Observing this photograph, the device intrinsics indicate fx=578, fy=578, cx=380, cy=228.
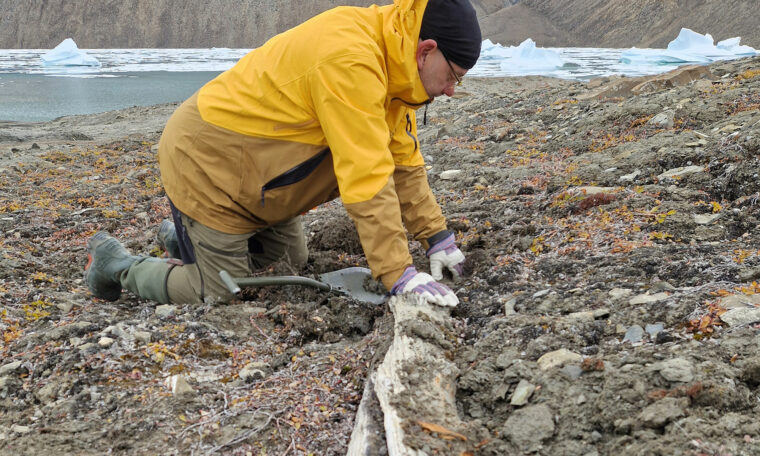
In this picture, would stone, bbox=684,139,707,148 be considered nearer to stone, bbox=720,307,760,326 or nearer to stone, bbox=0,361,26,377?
stone, bbox=720,307,760,326

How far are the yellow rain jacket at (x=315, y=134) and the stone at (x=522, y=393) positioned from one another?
88 centimetres

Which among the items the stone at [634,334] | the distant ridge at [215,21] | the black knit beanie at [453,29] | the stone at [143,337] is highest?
the distant ridge at [215,21]

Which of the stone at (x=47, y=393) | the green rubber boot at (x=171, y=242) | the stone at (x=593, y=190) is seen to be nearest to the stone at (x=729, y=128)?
the stone at (x=593, y=190)

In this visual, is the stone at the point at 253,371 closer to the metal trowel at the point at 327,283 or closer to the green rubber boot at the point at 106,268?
the metal trowel at the point at 327,283

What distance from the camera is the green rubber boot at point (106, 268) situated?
3545 millimetres

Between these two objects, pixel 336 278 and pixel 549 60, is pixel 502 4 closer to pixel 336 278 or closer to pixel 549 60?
pixel 549 60

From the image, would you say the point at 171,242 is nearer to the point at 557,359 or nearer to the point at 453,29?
the point at 453,29

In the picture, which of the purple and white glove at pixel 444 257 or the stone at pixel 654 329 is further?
the purple and white glove at pixel 444 257

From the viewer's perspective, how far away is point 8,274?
151 inches

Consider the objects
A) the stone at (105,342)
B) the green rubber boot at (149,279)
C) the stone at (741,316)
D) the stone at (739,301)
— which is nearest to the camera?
the stone at (741,316)

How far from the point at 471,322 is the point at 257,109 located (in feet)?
4.76

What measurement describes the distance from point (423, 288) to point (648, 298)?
0.97m

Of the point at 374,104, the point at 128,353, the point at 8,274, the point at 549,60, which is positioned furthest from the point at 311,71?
the point at 549,60

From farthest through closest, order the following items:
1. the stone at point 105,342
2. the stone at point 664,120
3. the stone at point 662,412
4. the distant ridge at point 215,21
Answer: the distant ridge at point 215,21 < the stone at point 664,120 < the stone at point 105,342 < the stone at point 662,412
